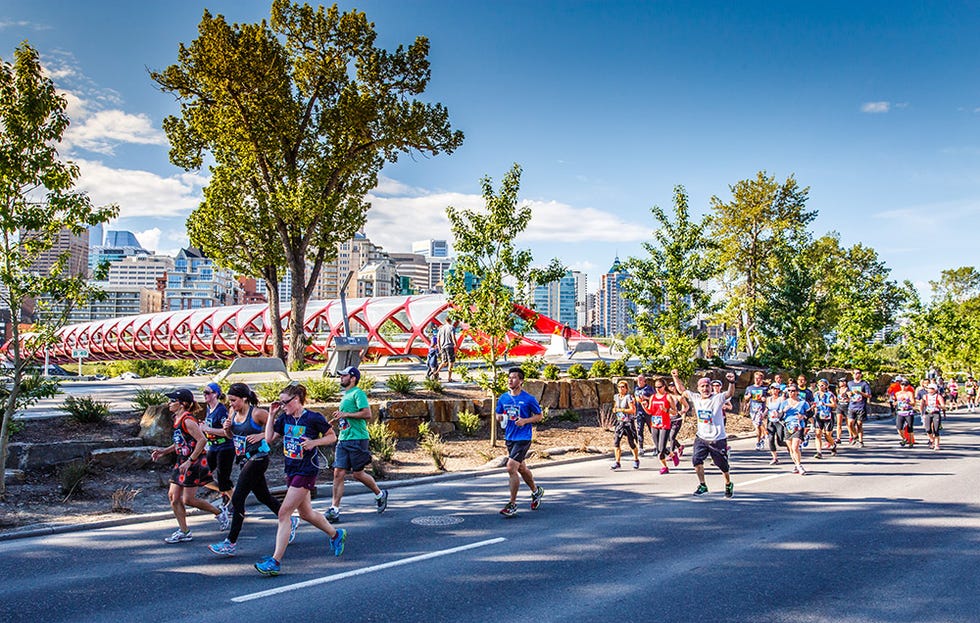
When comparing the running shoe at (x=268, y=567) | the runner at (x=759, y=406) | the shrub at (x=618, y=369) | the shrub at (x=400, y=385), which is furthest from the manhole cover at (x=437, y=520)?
the shrub at (x=618, y=369)

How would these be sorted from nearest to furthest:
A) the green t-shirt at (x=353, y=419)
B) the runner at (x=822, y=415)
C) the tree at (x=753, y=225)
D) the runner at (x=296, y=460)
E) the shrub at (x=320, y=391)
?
the runner at (x=296, y=460)
the green t-shirt at (x=353, y=419)
the shrub at (x=320, y=391)
the runner at (x=822, y=415)
the tree at (x=753, y=225)

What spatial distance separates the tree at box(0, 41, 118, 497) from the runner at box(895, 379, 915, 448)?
1781 cm

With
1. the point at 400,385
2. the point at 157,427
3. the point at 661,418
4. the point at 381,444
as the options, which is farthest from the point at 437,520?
the point at 400,385

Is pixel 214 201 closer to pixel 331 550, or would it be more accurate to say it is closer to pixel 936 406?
pixel 331 550

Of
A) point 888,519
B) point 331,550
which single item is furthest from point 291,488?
point 888,519

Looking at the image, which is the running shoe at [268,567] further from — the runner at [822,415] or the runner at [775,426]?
the runner at [822,415]

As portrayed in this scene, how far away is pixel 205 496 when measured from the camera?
986 cm

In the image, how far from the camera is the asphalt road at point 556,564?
5.23 meters

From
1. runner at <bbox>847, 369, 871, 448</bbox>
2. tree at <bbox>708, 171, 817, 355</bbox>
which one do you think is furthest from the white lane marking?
tree at <bbox>708, 171, 817, 355</bbox>

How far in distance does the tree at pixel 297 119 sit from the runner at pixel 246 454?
40.5ft

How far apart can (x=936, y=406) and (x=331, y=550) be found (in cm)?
1614

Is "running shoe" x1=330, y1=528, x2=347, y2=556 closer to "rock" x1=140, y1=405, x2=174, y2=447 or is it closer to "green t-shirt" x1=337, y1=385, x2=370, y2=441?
"green t-shirt" x1=337, y1=385, x2=370, y2=441

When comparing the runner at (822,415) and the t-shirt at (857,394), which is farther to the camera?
the t-shirt at (857,394)

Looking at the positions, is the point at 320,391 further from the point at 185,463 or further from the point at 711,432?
the point at 711,432
